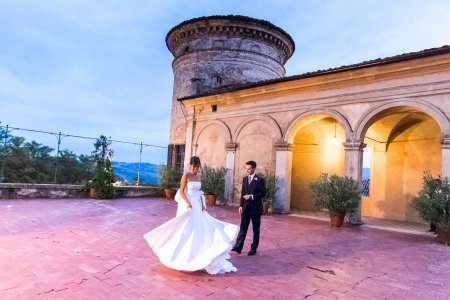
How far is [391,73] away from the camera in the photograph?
925 cm

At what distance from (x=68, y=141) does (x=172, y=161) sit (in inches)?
237

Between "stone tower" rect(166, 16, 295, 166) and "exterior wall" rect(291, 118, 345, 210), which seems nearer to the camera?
"exterior wall" rect(291, 118, 345, 210)

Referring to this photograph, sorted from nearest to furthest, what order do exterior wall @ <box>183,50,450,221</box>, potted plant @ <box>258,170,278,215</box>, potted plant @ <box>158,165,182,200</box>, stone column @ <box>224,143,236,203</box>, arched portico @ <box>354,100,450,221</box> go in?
1. exterior wall @ <box>183,50,450,221</box>
2. potted plant @ <box>258,170,278,215</box>
3. arched portico @ <box>354,100,450,221</box>
4. stone column @ <box>224,143,236,203</box>
5. potted plant @ <box>158,165,182,200</box>

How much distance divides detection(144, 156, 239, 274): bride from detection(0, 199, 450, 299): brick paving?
0.18 m

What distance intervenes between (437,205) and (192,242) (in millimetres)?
6249

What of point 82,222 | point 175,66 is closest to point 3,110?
point 175,66

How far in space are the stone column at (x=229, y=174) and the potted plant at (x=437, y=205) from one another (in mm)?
7209

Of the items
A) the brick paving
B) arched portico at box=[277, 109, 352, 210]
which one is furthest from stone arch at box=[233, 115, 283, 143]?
the brick paving

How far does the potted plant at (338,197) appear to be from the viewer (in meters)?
8.94

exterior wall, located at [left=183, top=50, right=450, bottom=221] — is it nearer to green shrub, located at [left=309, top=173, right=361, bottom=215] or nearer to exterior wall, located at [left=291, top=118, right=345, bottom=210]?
exterior wall, located at [left=291, top=118, right=345, bottom=210]

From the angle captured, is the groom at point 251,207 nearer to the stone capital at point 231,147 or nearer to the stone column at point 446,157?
the stone column at point 446,157

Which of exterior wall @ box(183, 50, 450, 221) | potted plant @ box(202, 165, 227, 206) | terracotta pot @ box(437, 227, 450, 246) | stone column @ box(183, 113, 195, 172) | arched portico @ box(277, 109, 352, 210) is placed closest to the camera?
terracotta pot @ box(437, 227, 450, 246)

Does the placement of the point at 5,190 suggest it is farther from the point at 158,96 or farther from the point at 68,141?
the point at 158,96

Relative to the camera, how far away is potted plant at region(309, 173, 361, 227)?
8.94 m
